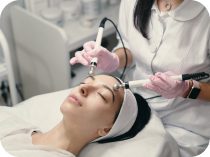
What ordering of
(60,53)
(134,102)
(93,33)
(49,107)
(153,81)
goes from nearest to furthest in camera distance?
(153,81) < (134,102) < (49,107) < (60,53) < (93,33)

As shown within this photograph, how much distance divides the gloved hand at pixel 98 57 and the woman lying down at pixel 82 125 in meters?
0.09

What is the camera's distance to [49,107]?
1542 mm

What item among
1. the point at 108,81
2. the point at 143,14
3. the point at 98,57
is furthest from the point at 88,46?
the point at 143,14

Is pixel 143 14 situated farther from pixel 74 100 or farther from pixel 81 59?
pixel 74 100

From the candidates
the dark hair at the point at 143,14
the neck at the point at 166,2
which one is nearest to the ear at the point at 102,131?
the dark hair at the point at 143,14

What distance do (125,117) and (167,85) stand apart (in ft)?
0.70

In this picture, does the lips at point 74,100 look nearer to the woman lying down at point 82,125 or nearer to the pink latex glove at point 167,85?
the woman lying down at point 82,125

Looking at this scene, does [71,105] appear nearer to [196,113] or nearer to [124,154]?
[124,154]

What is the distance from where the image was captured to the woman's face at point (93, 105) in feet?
4.13

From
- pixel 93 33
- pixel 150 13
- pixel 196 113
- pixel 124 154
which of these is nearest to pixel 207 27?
pixel 150 13

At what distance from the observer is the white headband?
1317mm

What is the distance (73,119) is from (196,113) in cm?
52

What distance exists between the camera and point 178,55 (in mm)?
1371

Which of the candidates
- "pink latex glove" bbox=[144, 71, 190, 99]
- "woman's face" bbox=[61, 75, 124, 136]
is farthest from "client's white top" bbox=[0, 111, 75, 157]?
"pink latex glove" bbox=[144, 71, 190, 99]
